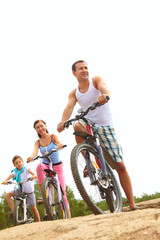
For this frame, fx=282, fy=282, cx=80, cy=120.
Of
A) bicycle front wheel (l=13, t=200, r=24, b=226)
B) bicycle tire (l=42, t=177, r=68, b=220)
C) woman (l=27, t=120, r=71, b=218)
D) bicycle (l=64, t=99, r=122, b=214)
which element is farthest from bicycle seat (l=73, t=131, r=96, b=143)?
bicycle front wheel (l=13, t=200, r=24, b=226)

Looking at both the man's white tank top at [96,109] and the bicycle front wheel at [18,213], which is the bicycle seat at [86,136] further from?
the bicycle front wheel at [18,213]

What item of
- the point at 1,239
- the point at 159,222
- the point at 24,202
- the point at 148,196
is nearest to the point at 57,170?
the point at 24,202

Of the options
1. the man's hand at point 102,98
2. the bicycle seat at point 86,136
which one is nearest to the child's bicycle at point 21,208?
the bicycle seat at point 86,136

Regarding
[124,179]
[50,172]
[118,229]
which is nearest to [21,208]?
[50,172]

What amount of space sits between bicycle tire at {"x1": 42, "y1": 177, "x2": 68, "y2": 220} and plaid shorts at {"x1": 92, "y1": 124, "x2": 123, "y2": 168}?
1.59 metres

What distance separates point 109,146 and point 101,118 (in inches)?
16.8

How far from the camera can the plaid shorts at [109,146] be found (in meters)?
4.07

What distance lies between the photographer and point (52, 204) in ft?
17.5

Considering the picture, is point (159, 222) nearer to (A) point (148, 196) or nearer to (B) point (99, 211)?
(B) point (99, 211)

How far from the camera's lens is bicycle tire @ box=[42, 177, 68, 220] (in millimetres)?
5062

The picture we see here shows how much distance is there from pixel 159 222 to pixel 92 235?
450 millimetres

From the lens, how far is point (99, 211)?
3322 mm

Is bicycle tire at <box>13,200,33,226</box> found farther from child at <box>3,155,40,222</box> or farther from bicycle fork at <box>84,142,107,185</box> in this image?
bicycle fork at <box>84,142,107,185</box>

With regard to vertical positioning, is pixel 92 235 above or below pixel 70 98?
below
